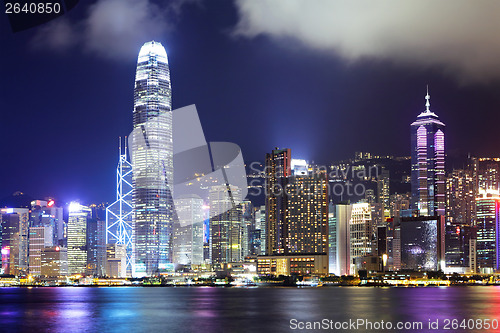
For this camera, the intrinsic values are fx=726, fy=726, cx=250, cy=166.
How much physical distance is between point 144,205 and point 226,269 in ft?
90.1

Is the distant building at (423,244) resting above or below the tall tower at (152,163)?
below

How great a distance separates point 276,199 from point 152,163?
3362 cm

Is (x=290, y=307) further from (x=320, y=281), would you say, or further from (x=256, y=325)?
(x=320, y=281)

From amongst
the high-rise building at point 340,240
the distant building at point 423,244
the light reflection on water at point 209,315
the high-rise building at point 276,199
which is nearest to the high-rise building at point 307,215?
the high-rise building at point 276,199

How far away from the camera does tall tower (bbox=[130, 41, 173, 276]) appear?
183125mm

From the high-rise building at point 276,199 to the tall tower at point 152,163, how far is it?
88.6ft

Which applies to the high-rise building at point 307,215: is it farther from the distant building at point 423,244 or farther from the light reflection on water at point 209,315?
the light reflection on water at point 209,315

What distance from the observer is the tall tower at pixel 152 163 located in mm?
183125

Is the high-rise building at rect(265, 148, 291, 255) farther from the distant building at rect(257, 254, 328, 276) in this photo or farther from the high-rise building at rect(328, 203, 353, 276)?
the high-rise building at rect(328, 203, 353, 276)

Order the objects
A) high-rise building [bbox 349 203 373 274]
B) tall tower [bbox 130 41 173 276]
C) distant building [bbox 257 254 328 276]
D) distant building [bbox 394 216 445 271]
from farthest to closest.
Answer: high-rise building [bbox 349 203 373 274]
distant building [bbox 394 216 445 271]
tall tower [bbox 130 41 173 276]
distant building [bbox 257 254 328 276]

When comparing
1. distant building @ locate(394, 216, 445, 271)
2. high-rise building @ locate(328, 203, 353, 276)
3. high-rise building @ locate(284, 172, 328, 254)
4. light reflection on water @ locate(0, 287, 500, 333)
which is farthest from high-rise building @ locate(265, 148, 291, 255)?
light reflection on water @ locate(0, 287, 500, 333)

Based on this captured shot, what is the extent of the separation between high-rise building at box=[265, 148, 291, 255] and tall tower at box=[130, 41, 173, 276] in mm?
27016

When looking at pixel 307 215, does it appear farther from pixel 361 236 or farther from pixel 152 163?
pixel 152 163

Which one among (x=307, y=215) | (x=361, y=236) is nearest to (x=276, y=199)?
(x=307, y=215)
